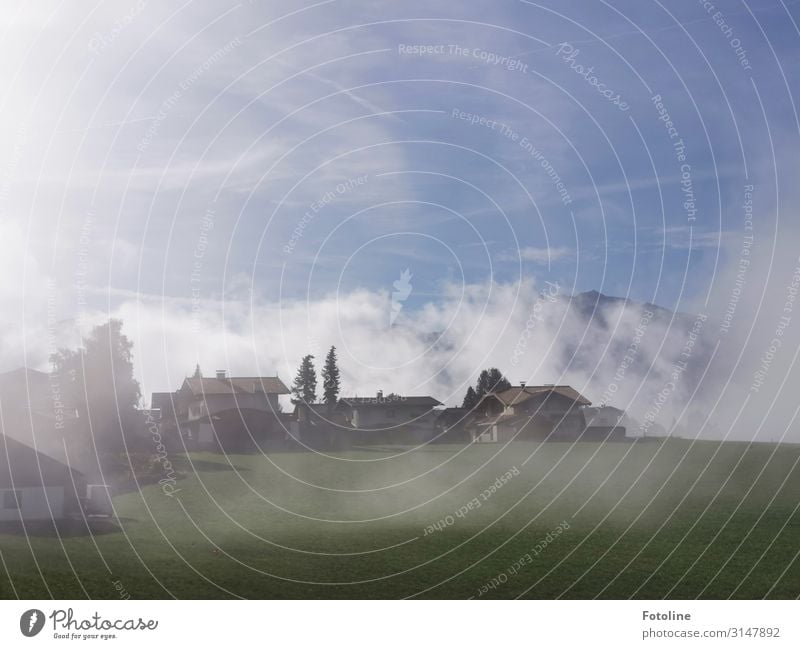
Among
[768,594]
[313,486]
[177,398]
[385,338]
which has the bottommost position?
[768,594]

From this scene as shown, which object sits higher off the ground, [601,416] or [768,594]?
[601,416]

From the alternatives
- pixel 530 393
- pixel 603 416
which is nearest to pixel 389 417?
pixel 530 393

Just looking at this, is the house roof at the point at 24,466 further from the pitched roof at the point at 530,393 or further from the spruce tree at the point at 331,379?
the pitched roof at the point at 530,393

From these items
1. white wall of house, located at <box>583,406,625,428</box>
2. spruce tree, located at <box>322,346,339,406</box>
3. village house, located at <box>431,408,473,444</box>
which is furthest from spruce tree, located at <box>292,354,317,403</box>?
white wall of house, located at <box>583,406,625,428</box>

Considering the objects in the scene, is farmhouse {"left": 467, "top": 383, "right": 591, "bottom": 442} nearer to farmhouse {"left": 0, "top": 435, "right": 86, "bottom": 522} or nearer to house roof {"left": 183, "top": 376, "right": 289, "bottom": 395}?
house roof {"left": 183, "top": 376, "right": 289, "bottom": 395}

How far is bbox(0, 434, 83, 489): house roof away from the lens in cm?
2605

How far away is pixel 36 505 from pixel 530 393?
2795 centimetres

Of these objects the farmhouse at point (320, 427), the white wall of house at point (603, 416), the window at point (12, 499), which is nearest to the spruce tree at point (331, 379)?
the farmhouse at point (320, 427)

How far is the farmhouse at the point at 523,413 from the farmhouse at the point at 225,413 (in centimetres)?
1315

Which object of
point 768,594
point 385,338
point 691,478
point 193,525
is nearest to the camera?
point 768,594

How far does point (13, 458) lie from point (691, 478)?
37.4m
